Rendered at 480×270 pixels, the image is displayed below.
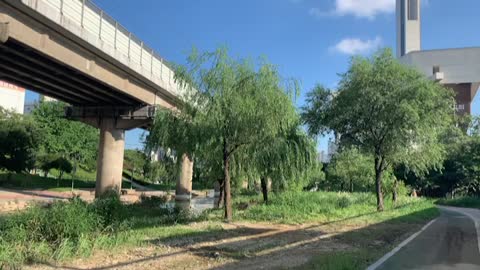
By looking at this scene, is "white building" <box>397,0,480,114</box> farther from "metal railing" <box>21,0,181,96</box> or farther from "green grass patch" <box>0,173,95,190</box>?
"metal railing" <box>21,0,181,96</box>

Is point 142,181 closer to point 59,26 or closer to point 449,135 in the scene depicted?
point 449,135

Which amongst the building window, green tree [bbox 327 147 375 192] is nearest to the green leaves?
green tree [bbox 327 147 375 192]

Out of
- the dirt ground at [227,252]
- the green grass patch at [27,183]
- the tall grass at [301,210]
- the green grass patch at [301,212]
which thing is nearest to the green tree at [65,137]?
the green grass patch at [27,183]

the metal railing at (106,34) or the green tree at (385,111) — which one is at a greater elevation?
the metal railing at (106,34)

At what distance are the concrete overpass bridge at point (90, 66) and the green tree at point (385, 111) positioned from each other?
852cm

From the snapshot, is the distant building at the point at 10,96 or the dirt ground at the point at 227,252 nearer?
the dirt ground at the point at 227,252

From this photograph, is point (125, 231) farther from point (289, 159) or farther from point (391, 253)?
point (289, 159)

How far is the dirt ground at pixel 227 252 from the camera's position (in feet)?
34.8

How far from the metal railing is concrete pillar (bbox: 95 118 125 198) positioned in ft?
16.9

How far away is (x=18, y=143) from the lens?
54.6m

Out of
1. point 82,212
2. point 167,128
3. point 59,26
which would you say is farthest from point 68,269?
point 59,26

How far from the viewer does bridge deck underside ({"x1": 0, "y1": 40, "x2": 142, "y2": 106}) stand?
22766 mm

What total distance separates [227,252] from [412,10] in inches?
4731

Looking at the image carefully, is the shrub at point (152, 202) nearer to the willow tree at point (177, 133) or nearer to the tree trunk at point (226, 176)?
the willow tree at point (177, 133)
